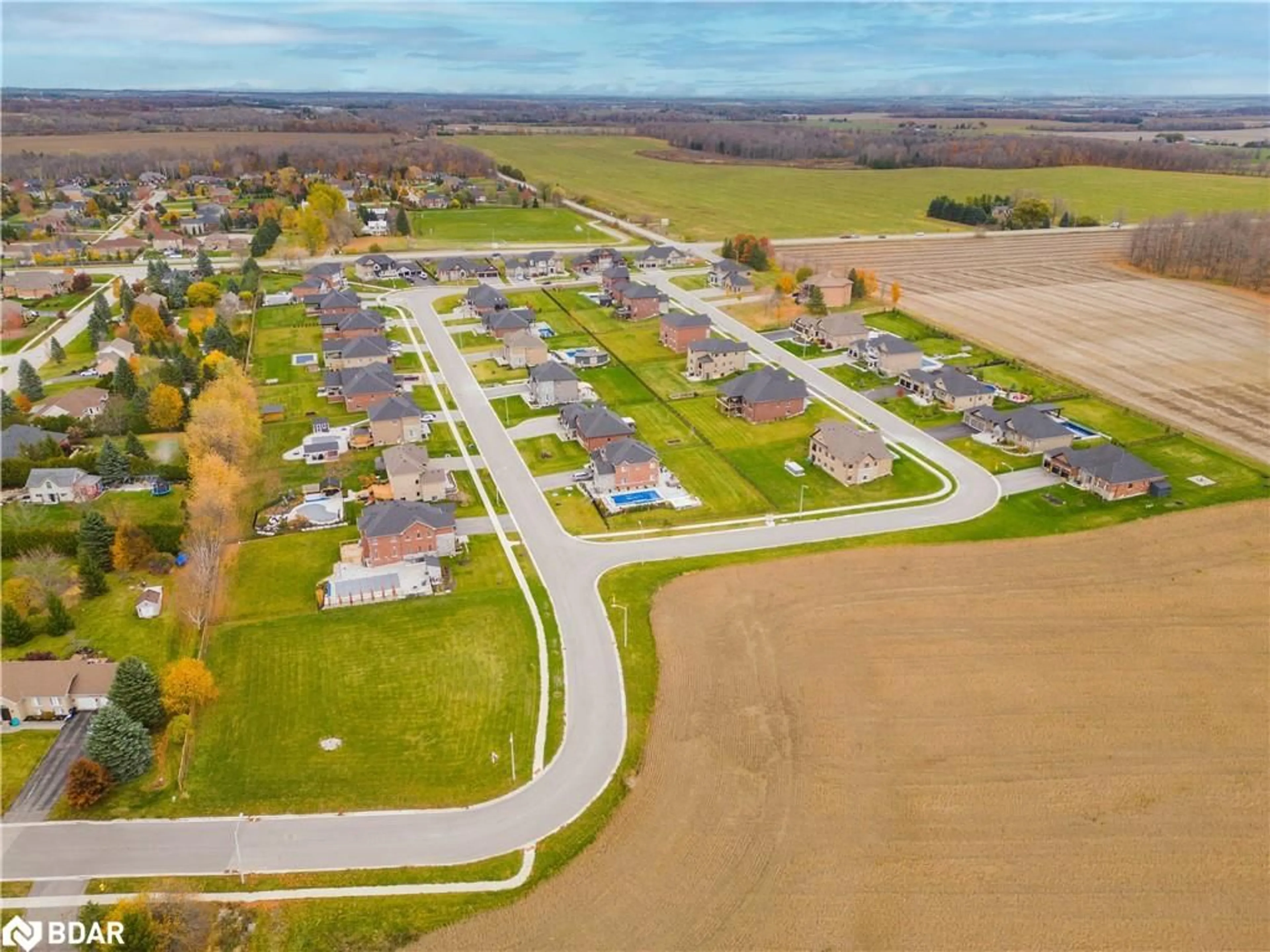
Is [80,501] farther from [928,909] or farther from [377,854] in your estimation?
[928,909]

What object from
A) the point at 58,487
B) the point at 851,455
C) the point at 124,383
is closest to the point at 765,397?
the point at 851,455

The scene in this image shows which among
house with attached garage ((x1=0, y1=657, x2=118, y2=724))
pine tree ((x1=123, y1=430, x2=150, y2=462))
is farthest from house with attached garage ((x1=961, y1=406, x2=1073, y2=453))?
pine tree ((x1=123, y1=430, x2=150, y2=462))

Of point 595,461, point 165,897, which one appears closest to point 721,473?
point 595,461

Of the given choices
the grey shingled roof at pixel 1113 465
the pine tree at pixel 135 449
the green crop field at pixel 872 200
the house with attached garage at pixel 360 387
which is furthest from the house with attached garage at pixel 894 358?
the green crop field at pixel 872 200

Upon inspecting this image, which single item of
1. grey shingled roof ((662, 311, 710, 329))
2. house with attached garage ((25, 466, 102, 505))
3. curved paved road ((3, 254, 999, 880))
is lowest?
curved paved road ((3, 254, 999, 880))

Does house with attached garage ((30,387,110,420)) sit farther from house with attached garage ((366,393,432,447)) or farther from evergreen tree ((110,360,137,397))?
house with attached garage ((366,393,432,447))

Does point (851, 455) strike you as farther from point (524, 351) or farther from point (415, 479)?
point (524, 351)
